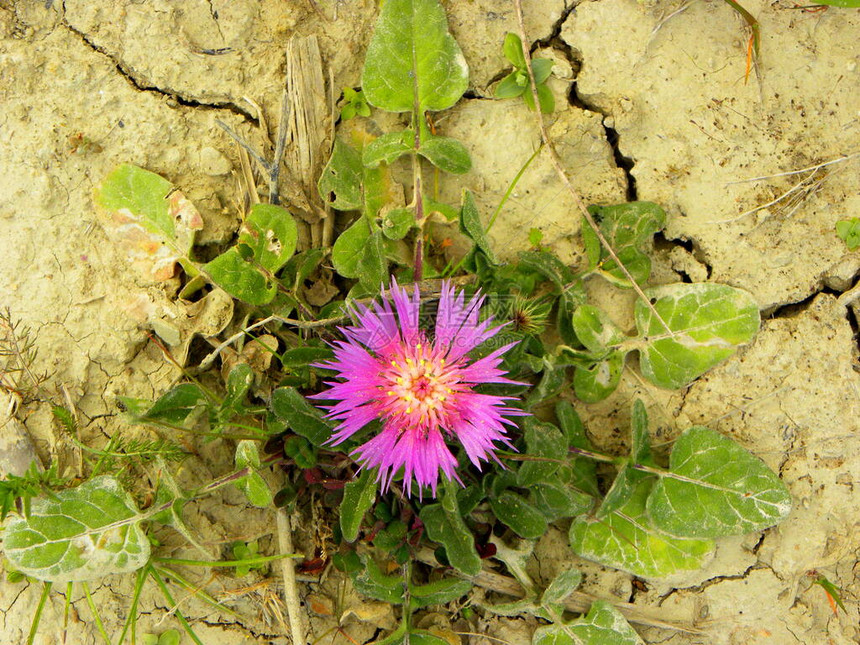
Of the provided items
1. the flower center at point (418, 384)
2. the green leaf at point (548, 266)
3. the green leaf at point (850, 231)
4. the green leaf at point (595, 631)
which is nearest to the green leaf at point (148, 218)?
the flower center at point (418, 384)

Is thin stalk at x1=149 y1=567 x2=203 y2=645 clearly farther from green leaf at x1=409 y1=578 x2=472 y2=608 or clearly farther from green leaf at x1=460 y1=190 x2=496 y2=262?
green leaf at x1=460 y1=190 x2=496 y2=262

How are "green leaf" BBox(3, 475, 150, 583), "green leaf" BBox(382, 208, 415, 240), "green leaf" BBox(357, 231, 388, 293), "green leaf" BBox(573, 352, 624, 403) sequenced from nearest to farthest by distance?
"green leaf" BBox(3, 475, 150, 583) → "green leaf" BBox(357, 231, 388, 293) → "green leaf" BBox(382, 208, 415, 240) → "green leaf" BBox(573, 352, 624, 403)

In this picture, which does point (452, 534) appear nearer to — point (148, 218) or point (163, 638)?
point (163, 638)

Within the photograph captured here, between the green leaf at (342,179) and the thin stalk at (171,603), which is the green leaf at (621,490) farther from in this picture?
the thin stalk at (171,603)

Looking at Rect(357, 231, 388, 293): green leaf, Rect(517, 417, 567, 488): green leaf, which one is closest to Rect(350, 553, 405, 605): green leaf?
Rect(517, 417, 567, 488): green leaf

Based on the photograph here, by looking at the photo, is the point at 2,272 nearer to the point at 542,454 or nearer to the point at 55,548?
the point at 55,548
